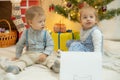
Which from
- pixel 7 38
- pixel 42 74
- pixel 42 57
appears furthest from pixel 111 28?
pixel 42 74

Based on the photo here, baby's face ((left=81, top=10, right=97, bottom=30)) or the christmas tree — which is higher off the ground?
the christmas tree

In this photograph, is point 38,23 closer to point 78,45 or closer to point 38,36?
point 38,36

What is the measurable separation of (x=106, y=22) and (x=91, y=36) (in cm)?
89

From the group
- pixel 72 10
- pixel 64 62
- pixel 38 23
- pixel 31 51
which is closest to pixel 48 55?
pixel 31 51

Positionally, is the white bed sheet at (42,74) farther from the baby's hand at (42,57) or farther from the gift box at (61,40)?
the gift box at (61,40)

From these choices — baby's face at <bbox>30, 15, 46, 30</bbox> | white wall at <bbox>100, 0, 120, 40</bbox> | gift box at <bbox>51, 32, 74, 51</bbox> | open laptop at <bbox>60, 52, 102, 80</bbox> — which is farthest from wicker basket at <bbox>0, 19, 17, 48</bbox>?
open laptop at <bbox>60, 52, 102, 80</bbox>

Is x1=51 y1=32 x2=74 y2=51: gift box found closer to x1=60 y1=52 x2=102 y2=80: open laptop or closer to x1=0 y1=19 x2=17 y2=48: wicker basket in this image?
x1=0 y1=19 x2=17 y2=48: wicker basket

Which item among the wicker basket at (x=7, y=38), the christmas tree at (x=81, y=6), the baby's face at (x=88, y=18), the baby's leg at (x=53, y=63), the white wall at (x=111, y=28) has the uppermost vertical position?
the christmas tree at (x=81, y=6)

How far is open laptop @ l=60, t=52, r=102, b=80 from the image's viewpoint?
1238 mm

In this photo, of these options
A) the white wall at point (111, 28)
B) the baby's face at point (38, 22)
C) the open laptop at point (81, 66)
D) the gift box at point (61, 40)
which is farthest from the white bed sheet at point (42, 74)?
the white wall at point (111, 28)

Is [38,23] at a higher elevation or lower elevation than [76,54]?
higher

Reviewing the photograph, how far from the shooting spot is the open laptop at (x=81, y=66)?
4.06ft

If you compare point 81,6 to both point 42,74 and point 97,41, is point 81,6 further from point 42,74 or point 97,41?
point 42,74

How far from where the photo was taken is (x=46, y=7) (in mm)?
2643
